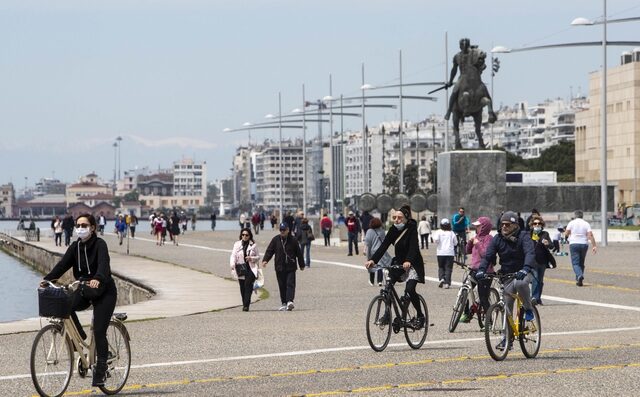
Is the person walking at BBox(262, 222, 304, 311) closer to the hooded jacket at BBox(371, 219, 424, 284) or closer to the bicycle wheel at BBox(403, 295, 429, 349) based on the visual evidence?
the hooded jacket at BBox(371, 219, 424, 284)

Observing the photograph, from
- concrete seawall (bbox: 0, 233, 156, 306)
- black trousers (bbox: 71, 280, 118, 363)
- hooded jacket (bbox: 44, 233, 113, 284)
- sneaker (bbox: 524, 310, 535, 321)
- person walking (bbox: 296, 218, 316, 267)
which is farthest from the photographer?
person walking (bbox: 296, 218, 316, 267)

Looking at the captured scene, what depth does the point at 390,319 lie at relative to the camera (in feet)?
59.8

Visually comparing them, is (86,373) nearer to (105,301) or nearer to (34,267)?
(105,301)

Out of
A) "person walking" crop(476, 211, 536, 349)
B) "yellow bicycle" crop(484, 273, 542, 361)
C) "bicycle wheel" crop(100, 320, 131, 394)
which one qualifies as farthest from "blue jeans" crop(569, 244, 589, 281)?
"bicycle wheel" crop(100, 320, 131, 394)

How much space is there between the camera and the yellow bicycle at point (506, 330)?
54.8ft

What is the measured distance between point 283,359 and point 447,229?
16.9 metres

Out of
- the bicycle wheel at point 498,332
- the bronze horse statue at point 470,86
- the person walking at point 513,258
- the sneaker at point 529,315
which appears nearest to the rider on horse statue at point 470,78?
the bronze horse statue at point 470,86

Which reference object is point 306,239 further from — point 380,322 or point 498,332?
point 498,332

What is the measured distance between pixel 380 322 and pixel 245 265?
365 inches

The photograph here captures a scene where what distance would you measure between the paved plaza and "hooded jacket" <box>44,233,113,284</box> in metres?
1.08

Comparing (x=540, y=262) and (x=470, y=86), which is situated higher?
(x=470, y=86)

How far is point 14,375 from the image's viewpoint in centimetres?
1591

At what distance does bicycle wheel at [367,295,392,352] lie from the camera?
1822 cm

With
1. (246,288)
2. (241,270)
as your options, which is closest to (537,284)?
(246,288)
